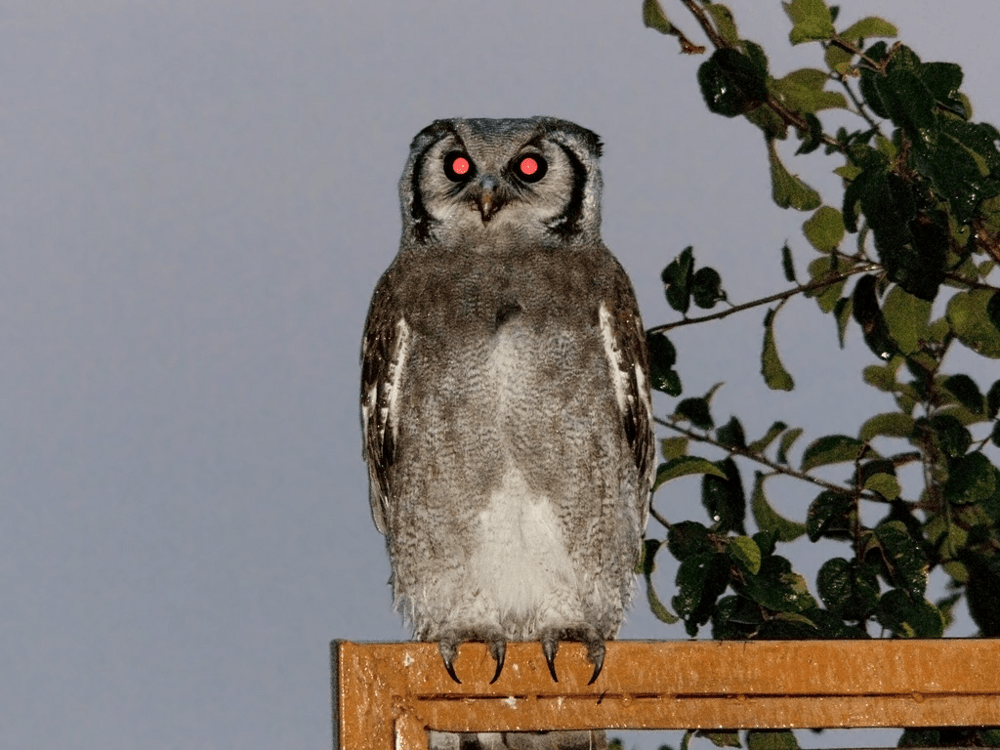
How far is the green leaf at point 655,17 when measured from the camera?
2.51 m

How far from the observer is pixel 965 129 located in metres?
2.11

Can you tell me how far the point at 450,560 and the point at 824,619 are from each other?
79 cm

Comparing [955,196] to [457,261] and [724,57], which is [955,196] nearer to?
[724,57]

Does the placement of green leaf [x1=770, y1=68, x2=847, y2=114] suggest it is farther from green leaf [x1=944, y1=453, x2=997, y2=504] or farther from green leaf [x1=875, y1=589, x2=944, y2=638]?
green leaf [x1=875, y1=589, x2=944, y2=638]

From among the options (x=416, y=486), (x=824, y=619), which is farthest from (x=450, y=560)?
(x=824, y=619)

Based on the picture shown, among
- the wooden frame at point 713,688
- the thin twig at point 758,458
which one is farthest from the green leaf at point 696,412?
the wooden frame at point 713,688

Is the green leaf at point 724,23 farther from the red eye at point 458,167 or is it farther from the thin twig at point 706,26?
the red eye at point 458,167

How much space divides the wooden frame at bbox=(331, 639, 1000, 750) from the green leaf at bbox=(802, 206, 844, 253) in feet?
3.78

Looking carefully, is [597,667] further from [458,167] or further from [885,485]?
[458,167]

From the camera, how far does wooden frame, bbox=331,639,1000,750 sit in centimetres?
158

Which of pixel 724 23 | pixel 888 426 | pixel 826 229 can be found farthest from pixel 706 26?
pixel 888 426

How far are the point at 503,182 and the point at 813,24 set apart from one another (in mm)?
808

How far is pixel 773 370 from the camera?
103 inches

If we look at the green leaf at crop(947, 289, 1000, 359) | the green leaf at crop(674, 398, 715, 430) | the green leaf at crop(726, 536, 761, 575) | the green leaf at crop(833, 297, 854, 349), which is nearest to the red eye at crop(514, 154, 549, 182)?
the green leaf at crop(674, 398, 715, 430)
